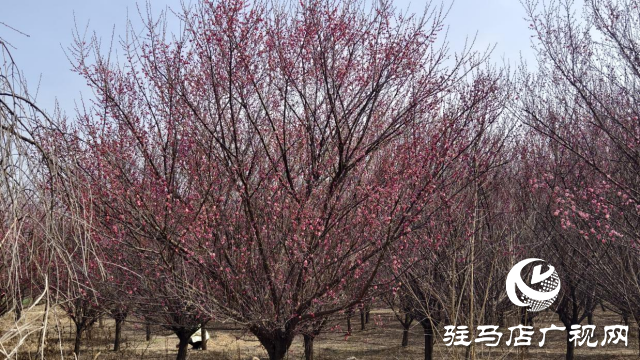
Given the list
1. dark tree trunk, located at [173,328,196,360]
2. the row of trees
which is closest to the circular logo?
the row of trees

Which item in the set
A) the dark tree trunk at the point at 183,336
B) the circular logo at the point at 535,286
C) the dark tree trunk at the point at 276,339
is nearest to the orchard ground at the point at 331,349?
the dark tree trunk at the point at 183,336

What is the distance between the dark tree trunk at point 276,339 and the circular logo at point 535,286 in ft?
9.85

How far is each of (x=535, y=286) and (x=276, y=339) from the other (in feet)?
16.1

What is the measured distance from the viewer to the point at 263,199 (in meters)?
6.24

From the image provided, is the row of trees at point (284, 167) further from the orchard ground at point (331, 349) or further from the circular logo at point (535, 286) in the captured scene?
the orchard ground at point (331, 349)

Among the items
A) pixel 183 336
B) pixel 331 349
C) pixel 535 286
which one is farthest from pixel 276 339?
pixel 331 349

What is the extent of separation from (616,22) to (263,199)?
457cm

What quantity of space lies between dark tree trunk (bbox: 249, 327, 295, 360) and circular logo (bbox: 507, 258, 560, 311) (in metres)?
3.00

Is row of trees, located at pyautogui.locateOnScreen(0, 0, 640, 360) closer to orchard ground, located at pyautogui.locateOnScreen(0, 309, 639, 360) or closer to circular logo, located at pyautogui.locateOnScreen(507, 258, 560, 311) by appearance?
circular logo, located at pyautogui.locateOnScreen(507, 258, 560, 311)

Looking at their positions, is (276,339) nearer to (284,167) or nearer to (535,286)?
(284,167)

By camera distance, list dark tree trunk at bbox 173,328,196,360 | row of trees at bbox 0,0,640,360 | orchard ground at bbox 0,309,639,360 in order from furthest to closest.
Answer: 1. orchard ground at bbox 0,309,639,360
2. dark tree trunk at bbox 173,328,196,360
3. row of trees at bbox 0,0,640,360

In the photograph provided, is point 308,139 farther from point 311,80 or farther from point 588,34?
point 588,34

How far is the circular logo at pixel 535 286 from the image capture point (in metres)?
7.82

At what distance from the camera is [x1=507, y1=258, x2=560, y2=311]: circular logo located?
782cm
